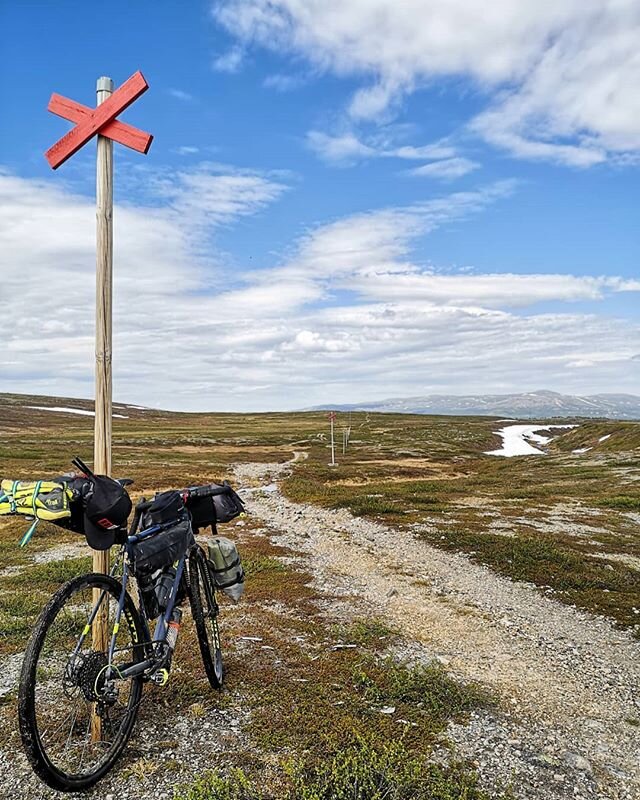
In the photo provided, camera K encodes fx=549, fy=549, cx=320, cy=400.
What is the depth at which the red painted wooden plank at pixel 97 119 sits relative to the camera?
587cm

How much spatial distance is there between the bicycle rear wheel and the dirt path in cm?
327

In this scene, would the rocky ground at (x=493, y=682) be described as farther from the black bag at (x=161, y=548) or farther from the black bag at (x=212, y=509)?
the black bag at (x=212, y=509)

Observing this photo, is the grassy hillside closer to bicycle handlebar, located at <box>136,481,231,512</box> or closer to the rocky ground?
the rocky ground

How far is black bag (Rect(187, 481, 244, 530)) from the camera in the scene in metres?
6.86

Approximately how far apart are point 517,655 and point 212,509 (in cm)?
677

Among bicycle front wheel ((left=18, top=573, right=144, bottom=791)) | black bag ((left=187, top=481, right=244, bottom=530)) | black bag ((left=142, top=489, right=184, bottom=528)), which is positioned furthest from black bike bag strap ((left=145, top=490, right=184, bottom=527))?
bicycle front wheel ((left=18, top=573, right=144, bottom=791))

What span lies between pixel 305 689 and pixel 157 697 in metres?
2.01

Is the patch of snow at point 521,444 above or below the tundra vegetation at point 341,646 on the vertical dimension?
below

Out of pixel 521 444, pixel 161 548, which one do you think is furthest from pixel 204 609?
pixel 521 444

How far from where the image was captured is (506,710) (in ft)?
24.8

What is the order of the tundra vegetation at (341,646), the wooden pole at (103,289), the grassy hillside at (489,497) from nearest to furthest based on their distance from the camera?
the tundra vegetation at (341,646)
the wooden pole at (103,289)
the grassy hillside at (489,497)

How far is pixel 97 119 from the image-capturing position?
610 cm

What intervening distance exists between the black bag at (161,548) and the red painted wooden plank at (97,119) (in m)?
4.36

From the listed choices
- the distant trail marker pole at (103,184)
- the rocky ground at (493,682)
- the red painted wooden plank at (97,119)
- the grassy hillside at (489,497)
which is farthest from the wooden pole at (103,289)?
the grassy hillside at (489,497)
